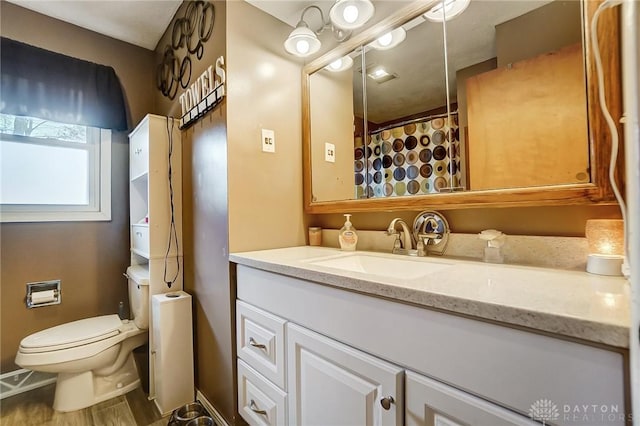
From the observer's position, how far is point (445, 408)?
0.62 meters

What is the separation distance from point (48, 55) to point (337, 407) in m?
2.63

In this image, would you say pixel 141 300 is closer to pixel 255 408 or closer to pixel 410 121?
pixel 255 408

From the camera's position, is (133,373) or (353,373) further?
(133,373)

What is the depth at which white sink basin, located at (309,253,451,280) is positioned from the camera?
1082 millimetres

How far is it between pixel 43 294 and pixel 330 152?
205cm

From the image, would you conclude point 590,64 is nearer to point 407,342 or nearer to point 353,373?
point 407,342

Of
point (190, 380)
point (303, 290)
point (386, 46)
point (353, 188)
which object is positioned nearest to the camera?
point (303, 290)

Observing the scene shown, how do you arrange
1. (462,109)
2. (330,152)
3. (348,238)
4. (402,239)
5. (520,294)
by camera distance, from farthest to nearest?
1. (330,152)
2. (348,238)
3. (402,239)
4. (462,109)
5. (520,294)

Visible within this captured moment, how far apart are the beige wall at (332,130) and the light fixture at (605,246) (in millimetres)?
975

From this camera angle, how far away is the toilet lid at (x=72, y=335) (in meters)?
1.51

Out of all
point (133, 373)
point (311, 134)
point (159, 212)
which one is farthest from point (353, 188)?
point (133, 373)

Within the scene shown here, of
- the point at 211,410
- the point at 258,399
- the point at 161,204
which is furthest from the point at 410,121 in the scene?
the point at 211,410

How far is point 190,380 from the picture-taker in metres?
1.64

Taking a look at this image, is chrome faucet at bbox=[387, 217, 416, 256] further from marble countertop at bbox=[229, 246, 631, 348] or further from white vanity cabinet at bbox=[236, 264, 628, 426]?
white vanity cabinet at bbox=[236, 264, 628, 426]
